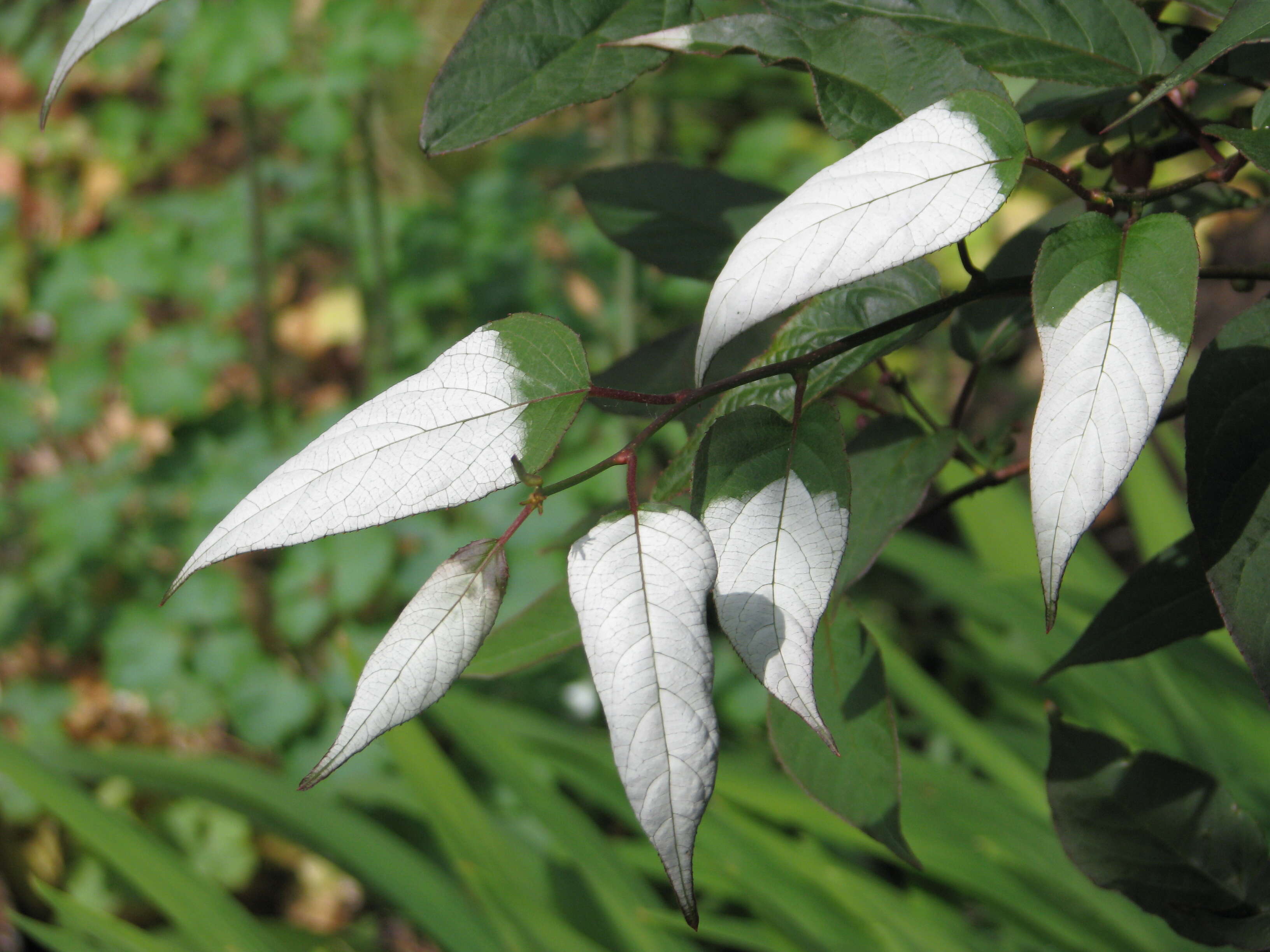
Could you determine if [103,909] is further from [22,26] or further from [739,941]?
[22,26]

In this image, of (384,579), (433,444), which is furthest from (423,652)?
(384,579)

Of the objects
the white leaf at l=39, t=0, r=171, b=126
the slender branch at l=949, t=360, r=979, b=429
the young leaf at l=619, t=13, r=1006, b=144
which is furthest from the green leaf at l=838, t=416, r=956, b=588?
the white leaf at l=39, t=0, r=171, b=126

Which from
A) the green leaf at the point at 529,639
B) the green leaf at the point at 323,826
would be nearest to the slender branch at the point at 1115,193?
the green leaf at the point at 529,639

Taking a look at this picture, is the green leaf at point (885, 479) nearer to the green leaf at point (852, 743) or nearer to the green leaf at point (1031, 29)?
the green leaf at point (852, 743)

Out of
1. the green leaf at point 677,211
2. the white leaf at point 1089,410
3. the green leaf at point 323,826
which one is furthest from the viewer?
the green leaf at point 323,826

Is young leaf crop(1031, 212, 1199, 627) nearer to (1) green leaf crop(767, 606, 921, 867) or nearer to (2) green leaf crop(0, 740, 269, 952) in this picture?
(1) green leaf crop(767, 606, 921, 867)

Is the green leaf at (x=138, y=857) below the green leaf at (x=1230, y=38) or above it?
below

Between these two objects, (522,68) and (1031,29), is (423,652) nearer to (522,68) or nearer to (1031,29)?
(522,68)
